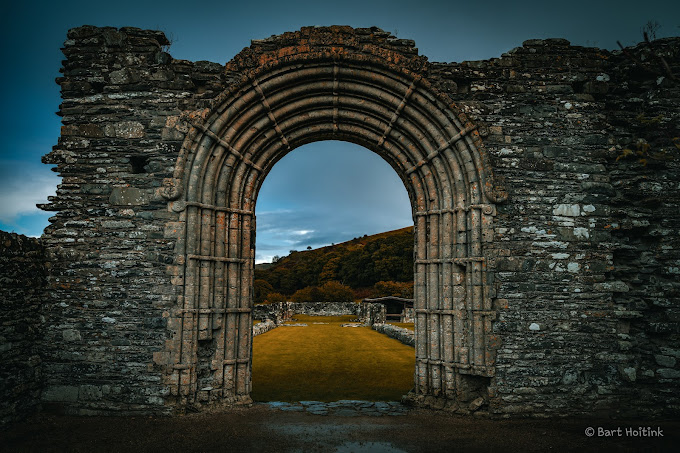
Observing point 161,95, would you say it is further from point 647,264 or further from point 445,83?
point 647,264

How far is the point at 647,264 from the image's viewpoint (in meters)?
6.43

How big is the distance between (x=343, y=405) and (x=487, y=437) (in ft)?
7.68

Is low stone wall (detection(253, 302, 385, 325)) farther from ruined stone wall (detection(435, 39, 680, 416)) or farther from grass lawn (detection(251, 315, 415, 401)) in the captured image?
ruined stone wall (detection(435, 39, 680, 416))

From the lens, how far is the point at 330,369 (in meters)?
9.39

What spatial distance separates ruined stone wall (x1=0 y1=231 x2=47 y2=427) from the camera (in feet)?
18.1

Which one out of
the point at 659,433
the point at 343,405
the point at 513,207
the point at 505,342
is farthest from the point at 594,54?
the point at 343,405

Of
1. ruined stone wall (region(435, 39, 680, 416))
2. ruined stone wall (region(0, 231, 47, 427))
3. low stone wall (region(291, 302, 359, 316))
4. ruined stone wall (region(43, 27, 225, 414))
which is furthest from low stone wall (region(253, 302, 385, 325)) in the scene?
ruined stone wall (region(435, 39, 680, 416))

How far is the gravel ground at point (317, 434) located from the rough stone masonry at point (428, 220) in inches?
13.2

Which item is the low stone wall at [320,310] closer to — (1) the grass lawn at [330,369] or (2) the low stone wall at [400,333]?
(2) the low stone wall at [400,333]

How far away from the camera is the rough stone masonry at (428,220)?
20.2ft

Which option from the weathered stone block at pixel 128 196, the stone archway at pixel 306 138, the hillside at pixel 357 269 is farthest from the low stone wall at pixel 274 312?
the hillside at pixel 357 269

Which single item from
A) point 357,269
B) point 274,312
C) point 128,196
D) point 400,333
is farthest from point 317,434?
point 357,269

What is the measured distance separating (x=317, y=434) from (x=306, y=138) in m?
5.02

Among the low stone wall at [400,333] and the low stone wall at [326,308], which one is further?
the low stone wall at [326,308]
